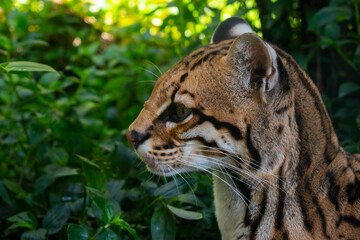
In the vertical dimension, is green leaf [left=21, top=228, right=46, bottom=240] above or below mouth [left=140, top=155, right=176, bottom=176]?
below

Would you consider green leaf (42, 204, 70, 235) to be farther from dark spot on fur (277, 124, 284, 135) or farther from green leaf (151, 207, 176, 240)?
dark spot on fur (277, 124, 284, 135)

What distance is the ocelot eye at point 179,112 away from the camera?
107 inches

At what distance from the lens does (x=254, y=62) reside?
102 inches

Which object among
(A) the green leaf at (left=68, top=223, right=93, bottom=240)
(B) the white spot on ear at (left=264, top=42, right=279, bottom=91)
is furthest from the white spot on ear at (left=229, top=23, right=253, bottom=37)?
(A) the green leaf at (left=68, top=223, right=93, bottom=240)

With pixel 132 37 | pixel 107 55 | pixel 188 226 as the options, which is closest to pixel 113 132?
pixel 107 55

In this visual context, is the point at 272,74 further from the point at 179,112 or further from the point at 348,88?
the point at 348,88

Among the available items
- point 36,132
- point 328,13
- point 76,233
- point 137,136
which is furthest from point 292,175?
point 36,132

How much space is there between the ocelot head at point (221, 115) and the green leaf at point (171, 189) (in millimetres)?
362

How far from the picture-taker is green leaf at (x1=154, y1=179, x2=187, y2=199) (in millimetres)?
3159

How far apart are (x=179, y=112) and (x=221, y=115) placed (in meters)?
0.29

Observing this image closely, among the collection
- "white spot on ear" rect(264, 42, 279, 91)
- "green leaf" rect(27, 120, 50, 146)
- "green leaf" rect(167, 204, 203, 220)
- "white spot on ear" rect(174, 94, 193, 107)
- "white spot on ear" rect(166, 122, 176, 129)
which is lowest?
"green leaf" rect(167, 204, 203, 220)

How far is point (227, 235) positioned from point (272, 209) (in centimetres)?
43

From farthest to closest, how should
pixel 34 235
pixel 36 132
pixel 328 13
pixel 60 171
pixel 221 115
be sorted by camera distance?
1. pixel 328 13
2. pixel 36 132
3. pixel 60 171
4. pixel 34 235
5. pixel 221 115

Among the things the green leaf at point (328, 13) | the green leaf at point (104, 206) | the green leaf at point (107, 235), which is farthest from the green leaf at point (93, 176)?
the green leaf at point (328, 13)
